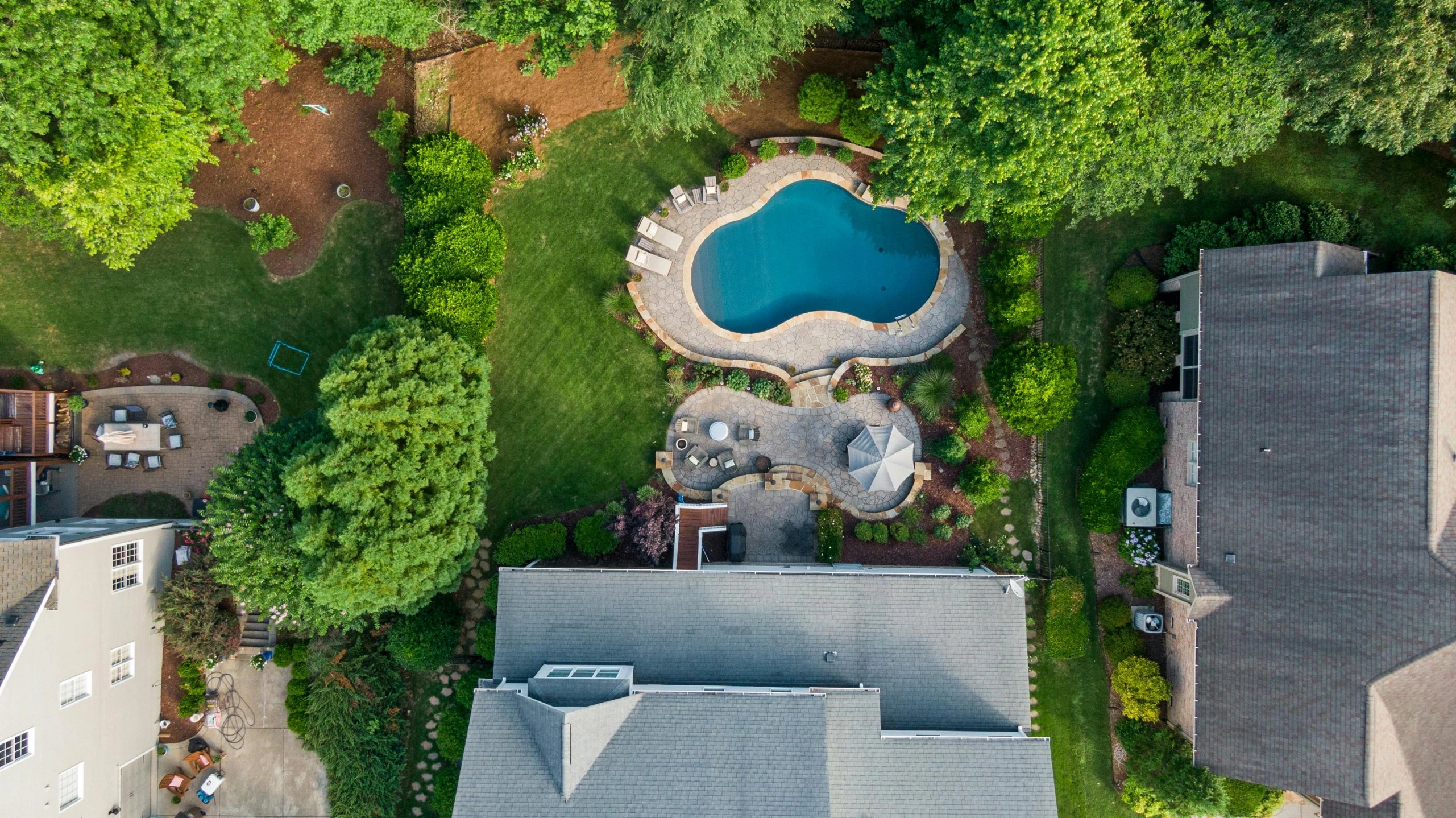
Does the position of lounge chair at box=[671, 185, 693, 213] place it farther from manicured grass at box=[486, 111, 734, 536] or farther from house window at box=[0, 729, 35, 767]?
house window at box=[0, 729, 35, 767]

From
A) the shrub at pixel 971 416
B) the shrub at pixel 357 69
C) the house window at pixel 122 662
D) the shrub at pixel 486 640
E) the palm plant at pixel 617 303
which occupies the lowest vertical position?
the house window at pixel 122 662

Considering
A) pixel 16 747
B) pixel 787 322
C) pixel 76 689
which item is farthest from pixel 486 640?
pixel 787 322

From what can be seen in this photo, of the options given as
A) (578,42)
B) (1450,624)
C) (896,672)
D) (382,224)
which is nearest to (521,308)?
(382,224)

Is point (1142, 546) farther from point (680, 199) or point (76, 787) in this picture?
point (76, 787)

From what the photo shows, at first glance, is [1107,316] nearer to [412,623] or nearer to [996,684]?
[996,684]

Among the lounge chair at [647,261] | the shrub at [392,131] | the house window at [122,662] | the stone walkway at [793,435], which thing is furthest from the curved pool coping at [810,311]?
the house window at [122,662]

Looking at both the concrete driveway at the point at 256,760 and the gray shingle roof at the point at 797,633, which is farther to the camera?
the concrete driveway at the point at 256,760

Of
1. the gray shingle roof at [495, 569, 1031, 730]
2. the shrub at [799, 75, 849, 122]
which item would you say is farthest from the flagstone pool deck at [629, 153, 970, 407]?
the gray shingle roof at [495, 569, 1031, 730]

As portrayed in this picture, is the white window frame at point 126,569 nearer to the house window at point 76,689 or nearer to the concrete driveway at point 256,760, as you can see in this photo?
the house window at point 76,689
